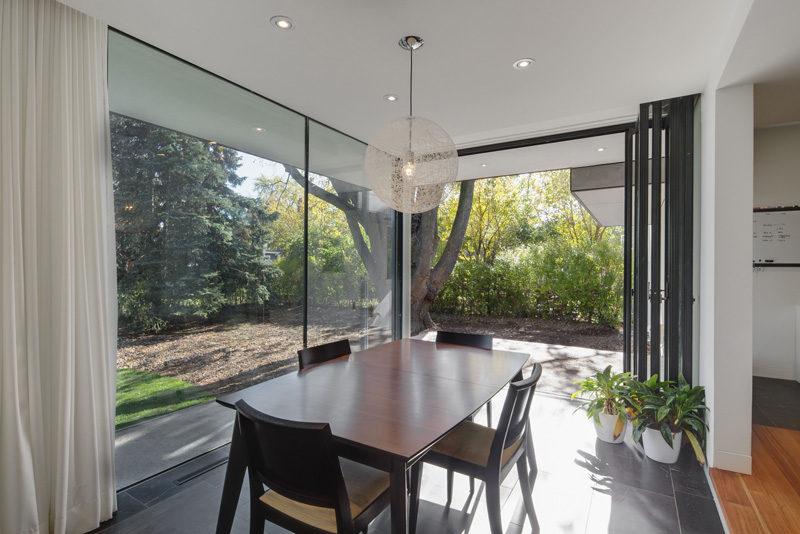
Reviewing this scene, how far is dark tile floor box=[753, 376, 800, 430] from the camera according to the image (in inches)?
115

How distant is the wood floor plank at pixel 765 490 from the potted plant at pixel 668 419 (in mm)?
244

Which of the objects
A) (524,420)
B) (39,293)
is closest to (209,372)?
(39,293)

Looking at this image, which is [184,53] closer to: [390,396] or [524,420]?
[390,396]

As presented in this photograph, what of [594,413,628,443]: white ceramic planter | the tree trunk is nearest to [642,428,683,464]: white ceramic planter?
[594,413,628,443]: white ceramic planter

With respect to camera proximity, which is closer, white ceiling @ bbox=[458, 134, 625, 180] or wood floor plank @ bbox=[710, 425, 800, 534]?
wood floor plank @ bbox=[710, 425, 800, 534]

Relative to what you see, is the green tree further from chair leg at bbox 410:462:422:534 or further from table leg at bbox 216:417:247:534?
chair leg at bbox 410:462:422:534

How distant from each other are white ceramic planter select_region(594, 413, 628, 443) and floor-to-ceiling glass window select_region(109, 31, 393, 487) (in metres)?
2.37

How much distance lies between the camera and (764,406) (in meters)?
3.19

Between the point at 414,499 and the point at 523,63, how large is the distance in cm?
251

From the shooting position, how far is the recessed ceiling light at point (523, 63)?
2.33 meters

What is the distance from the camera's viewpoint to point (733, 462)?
2.27m

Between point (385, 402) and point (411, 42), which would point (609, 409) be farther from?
point (411, 42)

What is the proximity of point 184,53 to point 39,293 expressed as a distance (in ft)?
5.10

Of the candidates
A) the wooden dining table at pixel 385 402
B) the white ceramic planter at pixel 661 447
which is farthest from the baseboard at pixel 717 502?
the wooden dining table at pixel 385 402
